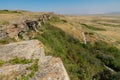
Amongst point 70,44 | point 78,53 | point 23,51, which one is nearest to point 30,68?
point 23,51

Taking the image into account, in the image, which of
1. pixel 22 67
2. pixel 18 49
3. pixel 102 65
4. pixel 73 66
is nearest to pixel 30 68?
pixel 22 67

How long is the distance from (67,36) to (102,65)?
1107cm

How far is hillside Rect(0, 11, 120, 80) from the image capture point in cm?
4950

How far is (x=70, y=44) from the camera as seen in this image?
6178 cm

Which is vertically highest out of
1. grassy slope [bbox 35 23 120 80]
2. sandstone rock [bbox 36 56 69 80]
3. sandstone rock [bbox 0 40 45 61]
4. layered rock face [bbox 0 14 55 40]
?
sandstone rock [bbox 36 56 69 80]

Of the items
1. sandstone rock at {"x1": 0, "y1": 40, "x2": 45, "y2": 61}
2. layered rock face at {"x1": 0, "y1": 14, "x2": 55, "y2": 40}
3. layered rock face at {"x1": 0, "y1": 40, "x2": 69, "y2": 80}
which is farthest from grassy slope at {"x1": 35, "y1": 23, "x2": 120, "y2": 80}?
layered rock face at {"x1": 0, "y1": 40, "x2": 69, "y2": 80}

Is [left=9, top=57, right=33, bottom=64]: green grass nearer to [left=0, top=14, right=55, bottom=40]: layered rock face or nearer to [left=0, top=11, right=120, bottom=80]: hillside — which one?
Result: [left=0, top=11, right=120, bottom=80]: hillside

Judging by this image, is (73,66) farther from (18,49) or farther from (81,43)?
(18,49)

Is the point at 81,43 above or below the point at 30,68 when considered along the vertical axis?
below

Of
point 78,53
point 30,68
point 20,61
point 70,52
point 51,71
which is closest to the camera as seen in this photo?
point 51,71

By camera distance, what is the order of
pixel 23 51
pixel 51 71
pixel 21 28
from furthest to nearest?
1. pixel 21 28
2. pixel 23 51
3. pixel 51 71

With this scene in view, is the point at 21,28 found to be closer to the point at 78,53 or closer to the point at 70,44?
the point at 70,44

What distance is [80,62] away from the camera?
56031 mm

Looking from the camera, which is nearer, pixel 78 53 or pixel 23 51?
pixel 23 51
